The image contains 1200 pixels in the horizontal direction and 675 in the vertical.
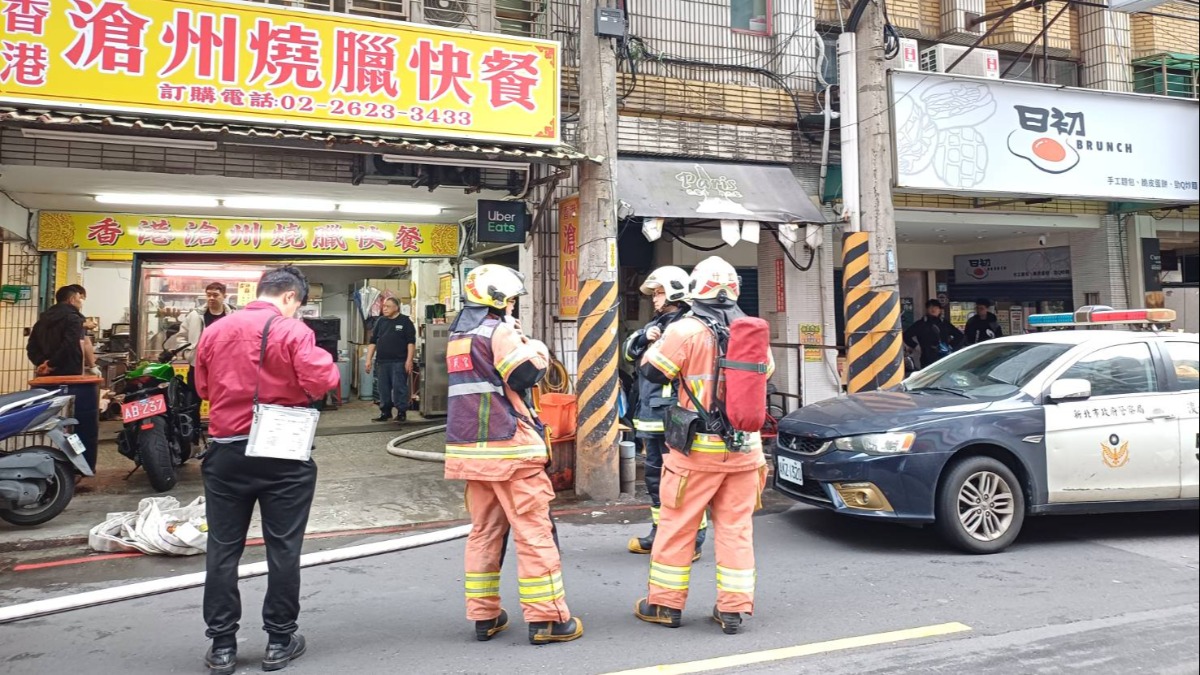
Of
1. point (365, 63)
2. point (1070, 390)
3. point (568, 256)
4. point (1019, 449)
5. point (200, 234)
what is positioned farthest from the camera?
point (200, 234)

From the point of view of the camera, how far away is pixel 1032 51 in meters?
12.2

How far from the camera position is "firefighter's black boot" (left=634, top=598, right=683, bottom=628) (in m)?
4.18

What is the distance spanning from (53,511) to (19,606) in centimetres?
213

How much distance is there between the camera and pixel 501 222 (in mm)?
8477

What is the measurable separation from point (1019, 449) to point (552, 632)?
3.62m

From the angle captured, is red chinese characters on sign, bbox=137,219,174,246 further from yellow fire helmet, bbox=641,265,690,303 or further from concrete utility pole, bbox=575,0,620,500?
yellow fire helmet, bbox=641,265,690,303

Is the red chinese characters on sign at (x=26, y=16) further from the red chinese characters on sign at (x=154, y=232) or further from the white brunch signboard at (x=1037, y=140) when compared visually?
the white brunch signboard at (x=1037, y=140)

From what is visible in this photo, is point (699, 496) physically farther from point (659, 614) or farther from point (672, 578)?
point (659, 614)

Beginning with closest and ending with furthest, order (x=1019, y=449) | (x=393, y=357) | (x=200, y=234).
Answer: (x=1019, y=449)
(x=200, y=234)
(x=393, y=357)

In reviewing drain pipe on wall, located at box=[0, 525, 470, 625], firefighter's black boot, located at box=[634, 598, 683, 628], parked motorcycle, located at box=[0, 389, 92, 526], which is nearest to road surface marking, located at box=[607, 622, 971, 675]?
firefighter's black boot, located at box=[634, 598, 683, 628]

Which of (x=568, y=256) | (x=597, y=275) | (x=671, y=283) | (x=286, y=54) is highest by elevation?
(x=286, y=54)

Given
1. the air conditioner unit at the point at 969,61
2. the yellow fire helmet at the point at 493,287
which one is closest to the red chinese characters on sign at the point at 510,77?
the yellow fire helmet at the point at 493,287

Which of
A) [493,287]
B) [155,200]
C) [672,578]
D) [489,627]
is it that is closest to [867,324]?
[672,578]

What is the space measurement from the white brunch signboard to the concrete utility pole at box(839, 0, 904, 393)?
1.29m
